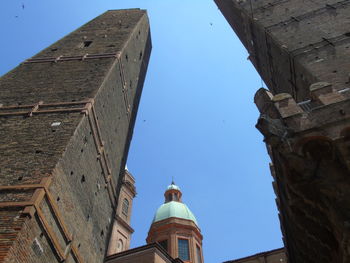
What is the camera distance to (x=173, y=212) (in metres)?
31.9

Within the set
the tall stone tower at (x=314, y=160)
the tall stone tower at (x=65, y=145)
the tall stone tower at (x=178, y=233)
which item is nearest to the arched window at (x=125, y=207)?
the tall stone tower at (x=178, y=233)

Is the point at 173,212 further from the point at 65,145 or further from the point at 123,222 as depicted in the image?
the point at 65,145

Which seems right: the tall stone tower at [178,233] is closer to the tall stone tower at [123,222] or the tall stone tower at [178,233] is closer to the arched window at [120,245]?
the tall stone tower at [123,222]

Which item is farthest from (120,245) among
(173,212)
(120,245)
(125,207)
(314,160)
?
(314,160)

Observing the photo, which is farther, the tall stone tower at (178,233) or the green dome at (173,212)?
the green dome at (173,212)

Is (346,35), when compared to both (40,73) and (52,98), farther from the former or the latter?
(40,73)

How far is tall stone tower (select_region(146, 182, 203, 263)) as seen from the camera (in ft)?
94.7

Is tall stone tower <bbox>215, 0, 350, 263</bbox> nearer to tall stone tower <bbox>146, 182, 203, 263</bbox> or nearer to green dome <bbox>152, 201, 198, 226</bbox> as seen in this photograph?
tall stone tower <bbox>146, 182, 203, 263</bbox>

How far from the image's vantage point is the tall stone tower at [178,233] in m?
28.9

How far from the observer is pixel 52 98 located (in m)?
11.7

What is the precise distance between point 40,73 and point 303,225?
428 inches

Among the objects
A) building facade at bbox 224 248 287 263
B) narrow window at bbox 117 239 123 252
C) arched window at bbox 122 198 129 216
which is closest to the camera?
building facade at bbox 224 248 287 263

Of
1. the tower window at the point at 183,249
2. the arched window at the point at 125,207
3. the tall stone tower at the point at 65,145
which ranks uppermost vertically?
the arched window at the point at 125,207

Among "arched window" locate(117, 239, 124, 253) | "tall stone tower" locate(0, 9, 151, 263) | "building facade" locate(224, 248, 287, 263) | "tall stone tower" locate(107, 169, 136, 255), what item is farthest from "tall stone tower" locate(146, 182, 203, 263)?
"tall stone tower" locate(0, 9, 151, 263)
